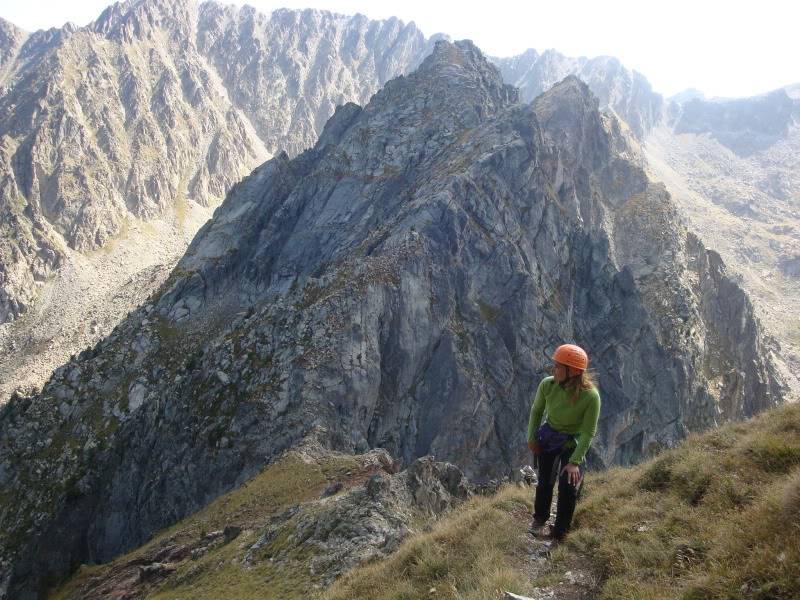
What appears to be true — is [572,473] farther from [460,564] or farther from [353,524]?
[353,524]

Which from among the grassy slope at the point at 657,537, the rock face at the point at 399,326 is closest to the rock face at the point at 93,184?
the rock face at the point at 399,326

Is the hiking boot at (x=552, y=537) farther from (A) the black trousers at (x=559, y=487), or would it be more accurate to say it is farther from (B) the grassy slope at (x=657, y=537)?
(B) the grassy slope at (x=657, y=537)

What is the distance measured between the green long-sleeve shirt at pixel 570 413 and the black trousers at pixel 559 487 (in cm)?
40

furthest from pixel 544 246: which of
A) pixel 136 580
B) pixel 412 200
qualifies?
pixel 136 580

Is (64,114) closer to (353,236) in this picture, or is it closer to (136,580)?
(353,236)

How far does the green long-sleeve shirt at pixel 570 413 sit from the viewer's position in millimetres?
8680

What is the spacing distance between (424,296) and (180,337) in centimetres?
2823

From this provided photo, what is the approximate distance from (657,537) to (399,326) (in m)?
35.7

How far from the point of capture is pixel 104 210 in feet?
481

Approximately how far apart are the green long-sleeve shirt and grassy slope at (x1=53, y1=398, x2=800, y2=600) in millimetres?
1695

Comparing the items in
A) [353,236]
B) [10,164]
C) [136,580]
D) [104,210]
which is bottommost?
[136,580]

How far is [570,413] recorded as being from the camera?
29.1 ft

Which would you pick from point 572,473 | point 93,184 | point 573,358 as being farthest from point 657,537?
point 93,184

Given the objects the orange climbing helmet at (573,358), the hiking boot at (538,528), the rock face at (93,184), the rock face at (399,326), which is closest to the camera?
the orange climbing helmet at (573,358)
